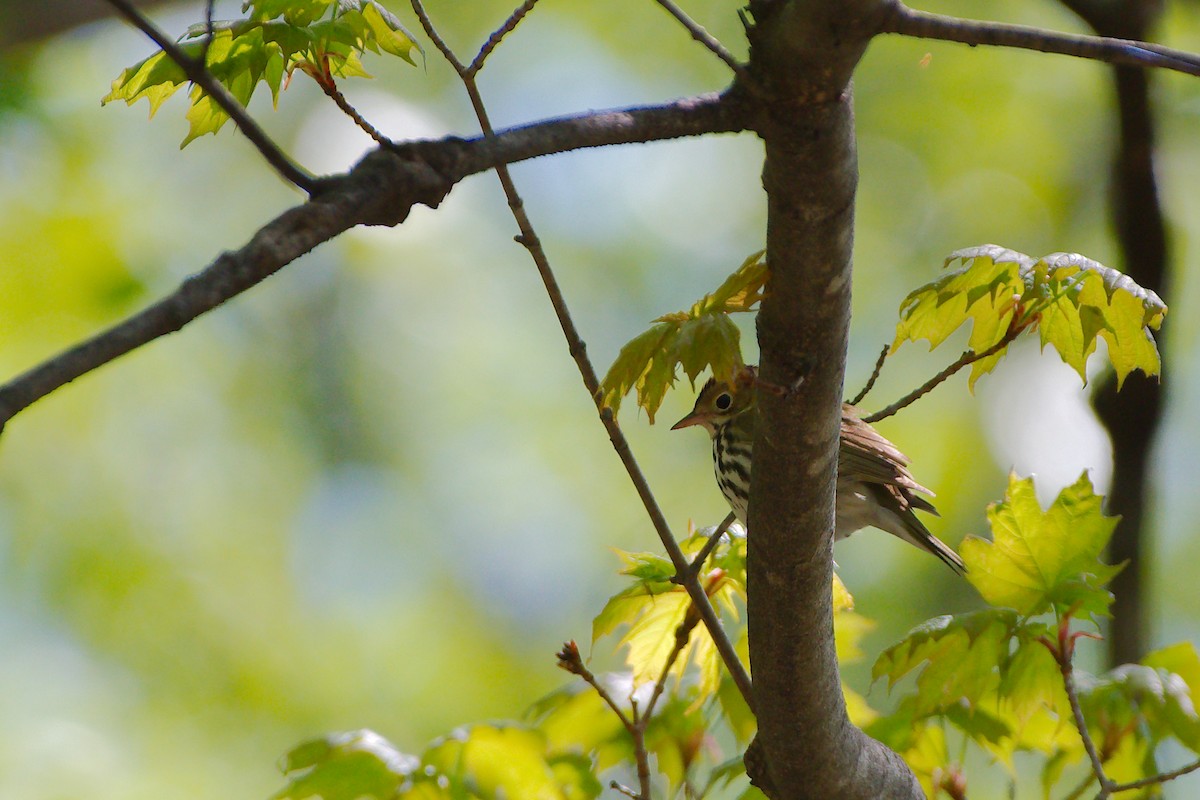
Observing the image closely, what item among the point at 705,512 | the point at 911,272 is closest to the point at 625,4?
the point at 911,272

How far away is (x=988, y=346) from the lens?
206cm

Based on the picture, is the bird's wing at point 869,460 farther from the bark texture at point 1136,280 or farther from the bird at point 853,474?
the bark texture at point 1136,280

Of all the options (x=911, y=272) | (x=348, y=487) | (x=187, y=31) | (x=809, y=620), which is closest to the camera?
(x=809, y=620)

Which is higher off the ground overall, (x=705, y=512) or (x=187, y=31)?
(x=705, y=512)

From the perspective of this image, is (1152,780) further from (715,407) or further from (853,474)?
(715,407)

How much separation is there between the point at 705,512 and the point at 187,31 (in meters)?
5.93

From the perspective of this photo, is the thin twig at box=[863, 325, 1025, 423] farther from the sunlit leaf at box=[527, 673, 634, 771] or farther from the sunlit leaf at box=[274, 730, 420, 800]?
the sunlit leaf at box=[274, 730, 420, 800]

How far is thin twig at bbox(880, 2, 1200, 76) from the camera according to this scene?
3.41ft

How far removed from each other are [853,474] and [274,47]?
2.20m

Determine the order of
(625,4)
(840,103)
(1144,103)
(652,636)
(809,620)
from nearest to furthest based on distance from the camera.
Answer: (840,103)
(809,620)
(652,636)
(1144,103)
(625,4)

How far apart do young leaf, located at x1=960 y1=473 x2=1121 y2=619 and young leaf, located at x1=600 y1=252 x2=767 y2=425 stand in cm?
86

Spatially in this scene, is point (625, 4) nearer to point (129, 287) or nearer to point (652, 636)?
point (129, 287)

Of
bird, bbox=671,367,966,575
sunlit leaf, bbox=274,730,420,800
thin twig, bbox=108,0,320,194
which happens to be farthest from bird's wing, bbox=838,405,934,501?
thin twig, bbox=108,0,320,194

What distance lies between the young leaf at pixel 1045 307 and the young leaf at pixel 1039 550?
33 centimetres
